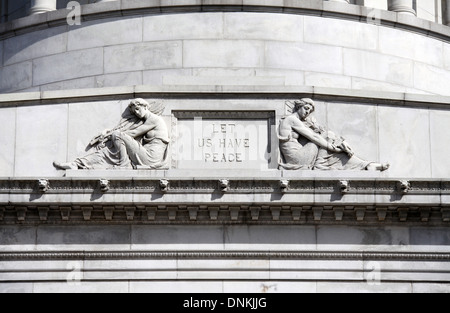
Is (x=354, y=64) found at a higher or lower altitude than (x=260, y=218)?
higher

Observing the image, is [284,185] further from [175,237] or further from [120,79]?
[120,79]

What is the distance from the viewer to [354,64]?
130ft

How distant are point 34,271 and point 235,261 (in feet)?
15.7

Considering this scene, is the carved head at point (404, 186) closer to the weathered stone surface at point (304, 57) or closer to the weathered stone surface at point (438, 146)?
the weathered stone surface at point (438, 146)

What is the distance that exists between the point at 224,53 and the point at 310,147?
5.33m

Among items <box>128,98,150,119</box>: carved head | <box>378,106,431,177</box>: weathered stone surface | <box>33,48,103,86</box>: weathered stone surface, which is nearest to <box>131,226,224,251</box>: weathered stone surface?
<box>128,98,150,119</box>: carved head

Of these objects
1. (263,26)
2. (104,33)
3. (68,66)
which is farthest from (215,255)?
(104,33)

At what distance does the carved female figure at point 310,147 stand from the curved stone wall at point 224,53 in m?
3.11

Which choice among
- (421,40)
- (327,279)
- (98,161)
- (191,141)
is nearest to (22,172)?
(98,161)

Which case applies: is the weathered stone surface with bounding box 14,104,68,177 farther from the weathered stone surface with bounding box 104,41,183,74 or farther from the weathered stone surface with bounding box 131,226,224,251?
the weathered stone surface with bounding box 104,41,183,74

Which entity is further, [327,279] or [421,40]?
[421,40]

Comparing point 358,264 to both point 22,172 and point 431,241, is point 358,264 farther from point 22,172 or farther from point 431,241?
point 22,172

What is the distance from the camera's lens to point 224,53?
38.9 meters
